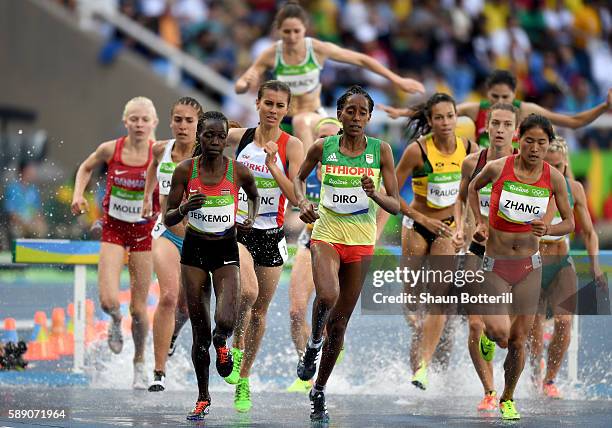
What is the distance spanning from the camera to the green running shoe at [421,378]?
12.8m

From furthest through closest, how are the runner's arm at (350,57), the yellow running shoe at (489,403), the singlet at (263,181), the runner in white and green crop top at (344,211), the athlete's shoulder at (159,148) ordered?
1. the runner's arm at (350,57)
2. the athlete's shoulder at (159,148)
3. the yellow running shoe at (489,403)
4. the singlet at (263,181)
5. the runner in white and green crop top at (344,211)

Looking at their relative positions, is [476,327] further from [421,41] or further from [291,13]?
A: [421,41]

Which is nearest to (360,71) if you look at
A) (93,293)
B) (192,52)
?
(192,52)

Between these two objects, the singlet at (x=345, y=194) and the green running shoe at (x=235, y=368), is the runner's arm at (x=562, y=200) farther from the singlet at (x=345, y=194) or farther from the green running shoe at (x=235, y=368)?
the green running shoe at (x=235, y=368)

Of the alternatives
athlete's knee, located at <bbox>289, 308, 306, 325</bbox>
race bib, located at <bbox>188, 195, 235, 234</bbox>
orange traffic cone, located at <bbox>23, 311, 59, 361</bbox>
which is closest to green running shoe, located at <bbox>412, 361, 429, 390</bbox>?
athlete's knee, located at <bbox>289, 308, 306, 325</bbox>

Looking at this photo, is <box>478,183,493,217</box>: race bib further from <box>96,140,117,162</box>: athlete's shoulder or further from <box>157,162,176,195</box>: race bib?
<box>96,140,117,162</box>: athlete's shoulder

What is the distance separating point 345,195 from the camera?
10.8 m

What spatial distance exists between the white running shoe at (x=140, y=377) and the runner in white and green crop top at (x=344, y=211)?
7.91ft

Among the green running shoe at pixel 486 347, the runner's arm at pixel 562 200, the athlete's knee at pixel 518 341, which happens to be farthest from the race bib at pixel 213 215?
the green running shoe at pixel 486 347

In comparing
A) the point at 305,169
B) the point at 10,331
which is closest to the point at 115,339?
the point at 10,331

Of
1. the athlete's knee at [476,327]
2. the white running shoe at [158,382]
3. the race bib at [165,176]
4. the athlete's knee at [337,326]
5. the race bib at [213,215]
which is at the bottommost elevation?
the white running shoe at [158,382]

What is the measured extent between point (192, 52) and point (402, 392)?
10.1 meters

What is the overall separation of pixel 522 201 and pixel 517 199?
39mm

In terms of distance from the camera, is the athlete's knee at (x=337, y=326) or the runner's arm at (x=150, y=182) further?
the runner's arm at (x=150, y=182)
